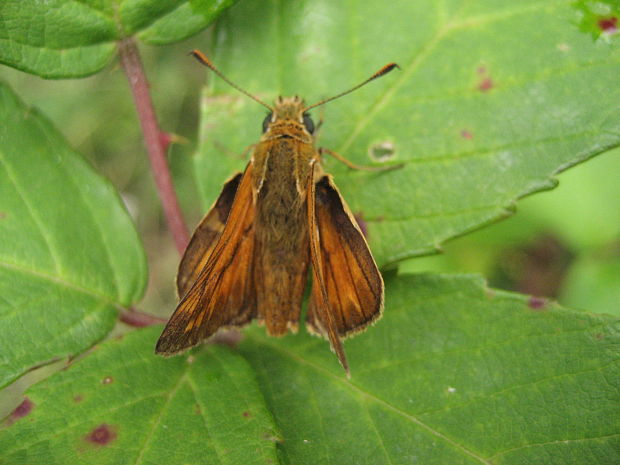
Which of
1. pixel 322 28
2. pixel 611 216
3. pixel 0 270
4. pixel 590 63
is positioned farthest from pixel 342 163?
pixel 611 216

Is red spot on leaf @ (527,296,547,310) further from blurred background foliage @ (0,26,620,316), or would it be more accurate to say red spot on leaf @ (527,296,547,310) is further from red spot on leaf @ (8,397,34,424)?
red spot on leaf @ (8,397,34,424)

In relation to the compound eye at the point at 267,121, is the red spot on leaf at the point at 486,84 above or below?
above

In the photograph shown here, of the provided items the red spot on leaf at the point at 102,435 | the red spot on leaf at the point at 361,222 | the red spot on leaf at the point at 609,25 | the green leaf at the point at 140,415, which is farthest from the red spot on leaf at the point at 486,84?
the red spot on leaf at the point at 102,435

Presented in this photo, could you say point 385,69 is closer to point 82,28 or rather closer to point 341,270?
point 341,270

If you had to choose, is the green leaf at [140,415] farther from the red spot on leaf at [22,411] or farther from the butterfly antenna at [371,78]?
the butterfly antenna at [371,78]

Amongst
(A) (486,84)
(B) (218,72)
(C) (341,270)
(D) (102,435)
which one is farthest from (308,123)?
(D) (102,435)

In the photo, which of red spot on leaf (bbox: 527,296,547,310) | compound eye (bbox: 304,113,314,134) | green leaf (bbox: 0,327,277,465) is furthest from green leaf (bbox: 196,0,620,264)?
green leaf (bbox: 0,327,277,465)
